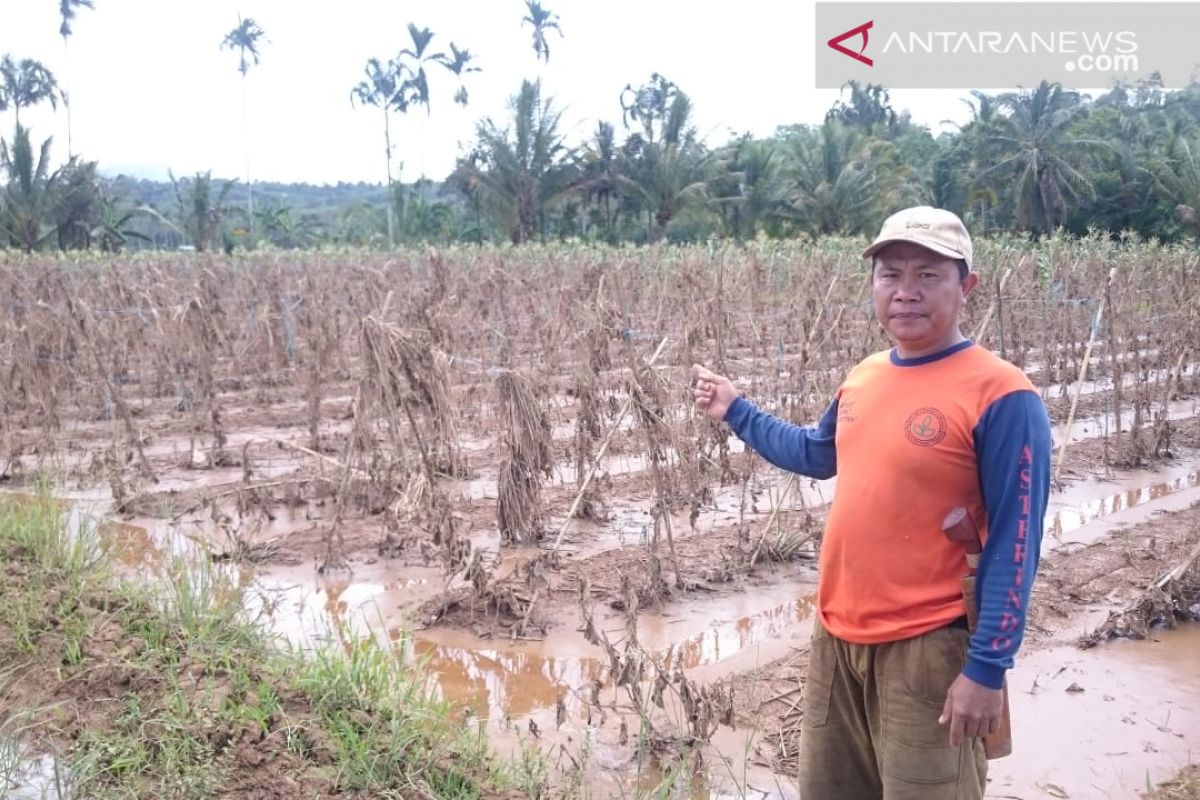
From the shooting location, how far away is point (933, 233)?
184 centimetres

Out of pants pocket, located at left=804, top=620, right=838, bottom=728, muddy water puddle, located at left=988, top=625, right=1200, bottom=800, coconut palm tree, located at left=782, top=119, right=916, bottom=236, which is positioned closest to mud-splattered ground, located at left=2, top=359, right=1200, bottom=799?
muddy water puddle, located at left=988, top=625, right=1200, bottom=800

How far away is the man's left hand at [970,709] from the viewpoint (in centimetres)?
174

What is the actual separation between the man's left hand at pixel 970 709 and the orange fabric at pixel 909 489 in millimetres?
134

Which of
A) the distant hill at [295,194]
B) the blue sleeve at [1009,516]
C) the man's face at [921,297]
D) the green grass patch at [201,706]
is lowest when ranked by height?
the green grass patch at [201,706]

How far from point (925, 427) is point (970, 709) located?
52cm

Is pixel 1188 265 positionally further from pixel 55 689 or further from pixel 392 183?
pixel 392 183

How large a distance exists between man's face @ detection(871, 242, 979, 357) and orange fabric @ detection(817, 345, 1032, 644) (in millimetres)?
56

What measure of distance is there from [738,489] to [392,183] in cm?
3438

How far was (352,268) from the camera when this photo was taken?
13383 mm

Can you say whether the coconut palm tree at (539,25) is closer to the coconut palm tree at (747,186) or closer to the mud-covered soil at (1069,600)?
the coconut palm tree at (747,186)

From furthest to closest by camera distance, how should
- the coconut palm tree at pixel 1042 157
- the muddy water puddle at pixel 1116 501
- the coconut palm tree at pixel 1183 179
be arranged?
1. the coconut palm tree at pixel 1042 157
2. the coconut palm tree at pixel 1183 179
3. the muddy water puddle at pixel 1116 501

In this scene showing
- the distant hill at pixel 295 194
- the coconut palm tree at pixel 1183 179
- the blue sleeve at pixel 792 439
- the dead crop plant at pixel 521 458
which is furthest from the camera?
the distant hill at pixel 295 194

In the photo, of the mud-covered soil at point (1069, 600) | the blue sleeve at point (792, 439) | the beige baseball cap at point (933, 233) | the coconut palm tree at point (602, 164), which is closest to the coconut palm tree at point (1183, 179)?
the coconut palm tree at point (602, 164)

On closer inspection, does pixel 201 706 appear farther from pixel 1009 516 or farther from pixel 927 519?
pixel 1009 516
